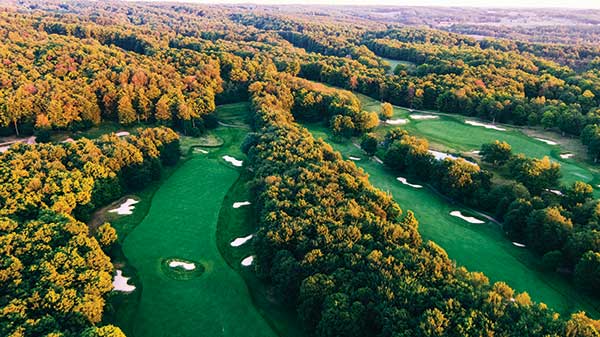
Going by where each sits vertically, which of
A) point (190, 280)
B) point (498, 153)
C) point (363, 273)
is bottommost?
point (190, 280)

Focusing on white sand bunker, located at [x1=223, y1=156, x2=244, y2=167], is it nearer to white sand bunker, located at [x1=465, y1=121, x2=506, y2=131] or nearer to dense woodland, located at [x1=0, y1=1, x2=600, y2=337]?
dense woodland, located at [x1=0, y1=1, x2=600, y2=337]

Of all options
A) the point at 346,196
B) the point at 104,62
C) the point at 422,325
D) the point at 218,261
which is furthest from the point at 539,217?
the point at 104,62

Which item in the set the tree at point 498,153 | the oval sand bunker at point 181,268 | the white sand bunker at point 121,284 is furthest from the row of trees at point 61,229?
the tree at point 498,153

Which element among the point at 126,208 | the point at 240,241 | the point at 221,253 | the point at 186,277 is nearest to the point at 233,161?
the point at 126,208

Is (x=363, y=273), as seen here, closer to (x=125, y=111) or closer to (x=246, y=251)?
(x=246, y=251)

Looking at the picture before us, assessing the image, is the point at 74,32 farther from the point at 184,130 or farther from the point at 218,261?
the point at 218,261
